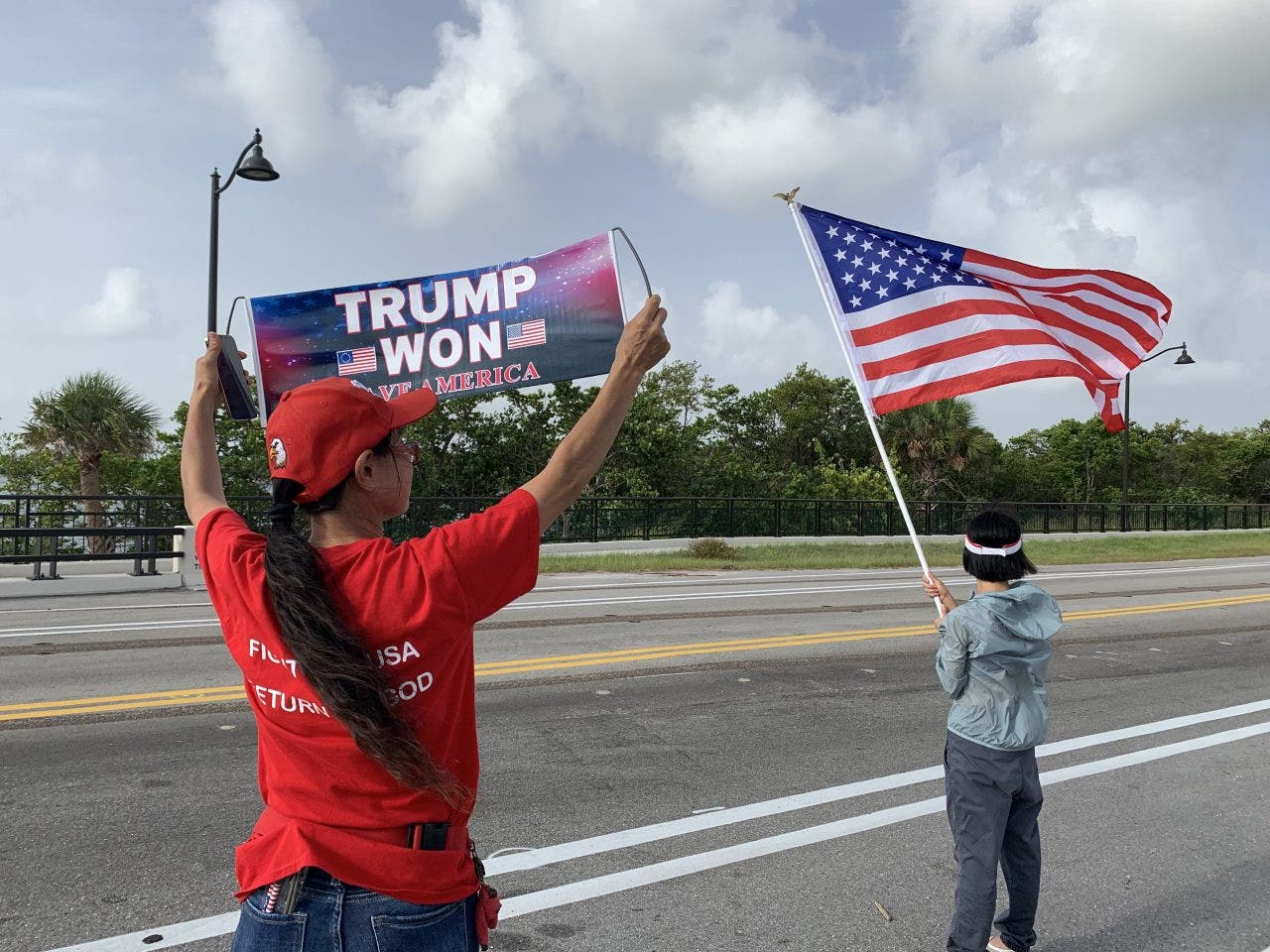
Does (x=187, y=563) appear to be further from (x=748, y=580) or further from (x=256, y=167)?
(x=748, y=580)

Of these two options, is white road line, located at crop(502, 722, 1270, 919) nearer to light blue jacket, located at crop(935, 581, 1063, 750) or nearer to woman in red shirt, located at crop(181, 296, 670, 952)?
light blue jacket, located at crop(935, 581, 1063, 750)

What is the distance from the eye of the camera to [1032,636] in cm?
367

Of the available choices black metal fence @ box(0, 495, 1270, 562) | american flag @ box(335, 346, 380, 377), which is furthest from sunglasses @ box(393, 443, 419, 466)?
black metal fence @ box(0, 495, 1270, 562)

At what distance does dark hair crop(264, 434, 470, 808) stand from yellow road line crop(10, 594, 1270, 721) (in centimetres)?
675

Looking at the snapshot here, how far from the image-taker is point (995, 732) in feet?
11.9

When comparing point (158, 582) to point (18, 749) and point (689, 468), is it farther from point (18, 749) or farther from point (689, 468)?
point (689, 468)

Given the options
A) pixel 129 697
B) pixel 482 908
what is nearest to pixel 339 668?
pixel 482 908

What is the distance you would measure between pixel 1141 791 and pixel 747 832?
253 cm

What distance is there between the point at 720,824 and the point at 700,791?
0.55m

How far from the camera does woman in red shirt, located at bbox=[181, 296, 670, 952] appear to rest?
1774mm

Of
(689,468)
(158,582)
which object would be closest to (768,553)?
(689,468)

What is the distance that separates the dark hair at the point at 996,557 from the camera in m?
3.77

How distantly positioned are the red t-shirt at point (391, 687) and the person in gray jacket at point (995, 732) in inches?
91.5

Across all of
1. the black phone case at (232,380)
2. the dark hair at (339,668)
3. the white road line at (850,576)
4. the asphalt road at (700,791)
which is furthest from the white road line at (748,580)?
the dark hair at (339,668)
